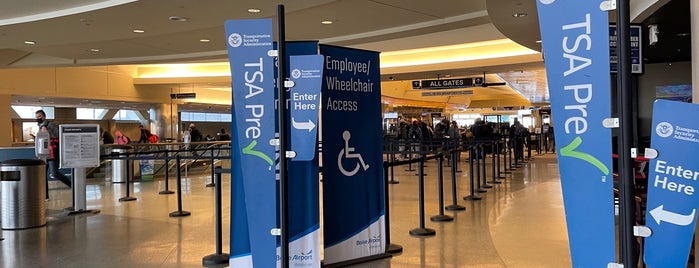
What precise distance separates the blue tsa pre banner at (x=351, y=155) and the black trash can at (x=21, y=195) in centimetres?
443

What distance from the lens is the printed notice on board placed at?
24.6ft

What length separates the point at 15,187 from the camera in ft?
21.5

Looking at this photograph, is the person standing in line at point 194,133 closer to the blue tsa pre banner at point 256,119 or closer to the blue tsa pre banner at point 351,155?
the blue tsa pre banner at point 351,155

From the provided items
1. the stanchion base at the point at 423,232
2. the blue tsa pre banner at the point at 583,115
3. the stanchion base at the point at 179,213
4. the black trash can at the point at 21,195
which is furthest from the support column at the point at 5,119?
the blue tsa pre banner at the point at 583,115

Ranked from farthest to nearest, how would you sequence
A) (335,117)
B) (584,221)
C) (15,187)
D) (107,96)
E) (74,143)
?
(107,96)
(74,143)
(15,187)
(335,117)
(584,221)

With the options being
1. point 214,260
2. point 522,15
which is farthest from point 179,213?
point 522,15

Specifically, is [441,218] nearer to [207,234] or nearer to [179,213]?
[207,234]

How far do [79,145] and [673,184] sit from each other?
7725 mm

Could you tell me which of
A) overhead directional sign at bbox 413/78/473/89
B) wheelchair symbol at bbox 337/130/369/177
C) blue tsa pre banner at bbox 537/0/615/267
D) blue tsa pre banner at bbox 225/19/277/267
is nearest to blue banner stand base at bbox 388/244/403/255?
wheelchair symbol at bbox 337/130/369/177

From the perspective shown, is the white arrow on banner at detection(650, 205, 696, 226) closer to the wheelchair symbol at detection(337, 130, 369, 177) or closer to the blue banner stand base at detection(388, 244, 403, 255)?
the wheelchair symbol at detection(337, 130, 369, 177)

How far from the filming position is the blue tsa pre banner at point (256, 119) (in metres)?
2.97

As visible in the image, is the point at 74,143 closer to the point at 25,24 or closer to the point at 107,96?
the point at 25,24

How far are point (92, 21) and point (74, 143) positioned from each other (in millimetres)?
1802

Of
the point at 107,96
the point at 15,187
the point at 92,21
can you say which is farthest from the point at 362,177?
the point at 107,96
